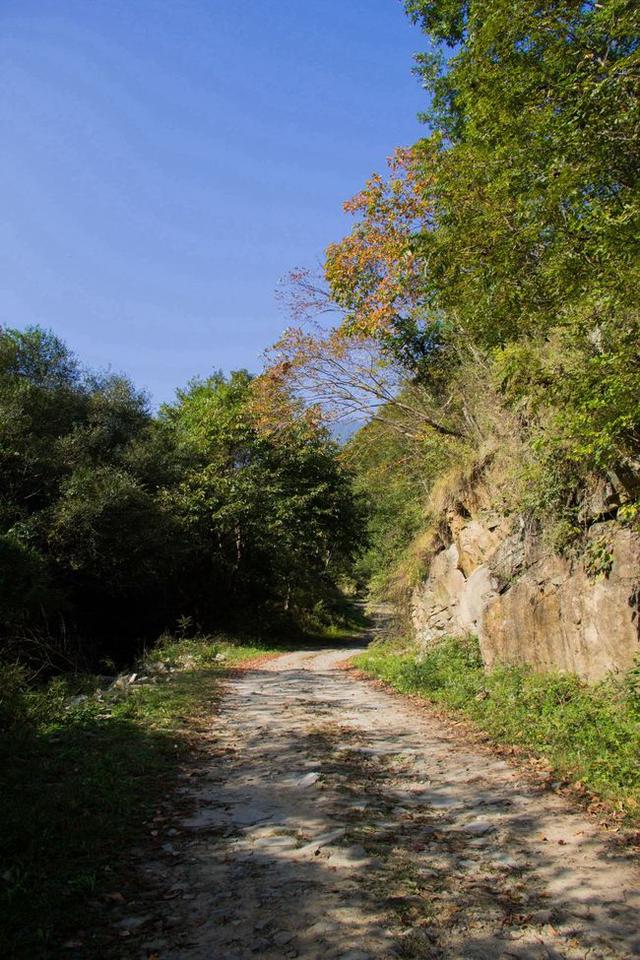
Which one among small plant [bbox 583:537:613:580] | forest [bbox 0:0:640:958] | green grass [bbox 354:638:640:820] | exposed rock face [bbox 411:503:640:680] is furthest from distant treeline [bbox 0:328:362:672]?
small plant [bbox 583:537:613:580]

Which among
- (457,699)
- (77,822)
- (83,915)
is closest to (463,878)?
(83,915)

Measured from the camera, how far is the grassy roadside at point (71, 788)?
3.40 m

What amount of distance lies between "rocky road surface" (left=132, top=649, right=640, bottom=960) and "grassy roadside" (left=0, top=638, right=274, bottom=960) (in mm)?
421

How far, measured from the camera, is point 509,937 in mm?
3066

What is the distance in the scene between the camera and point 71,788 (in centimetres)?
516

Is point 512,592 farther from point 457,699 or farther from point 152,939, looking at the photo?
point 152,939

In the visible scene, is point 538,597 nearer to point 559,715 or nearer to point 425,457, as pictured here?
point 559,715

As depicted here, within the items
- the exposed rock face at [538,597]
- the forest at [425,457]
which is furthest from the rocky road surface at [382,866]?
the exposed rock face at [538,597]

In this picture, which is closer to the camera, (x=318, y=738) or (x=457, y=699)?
(x=318, y=738)

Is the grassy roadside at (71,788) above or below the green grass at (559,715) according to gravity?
above

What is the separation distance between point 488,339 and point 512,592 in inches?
172

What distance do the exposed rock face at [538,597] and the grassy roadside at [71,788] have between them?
17.4 ft

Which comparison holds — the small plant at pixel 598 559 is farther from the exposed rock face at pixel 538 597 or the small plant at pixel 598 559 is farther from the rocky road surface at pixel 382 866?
the rocky road surface at pixel 382 866

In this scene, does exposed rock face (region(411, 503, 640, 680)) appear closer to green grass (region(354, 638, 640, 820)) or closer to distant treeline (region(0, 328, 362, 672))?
green grass (region(354, 638, 640, 820))
